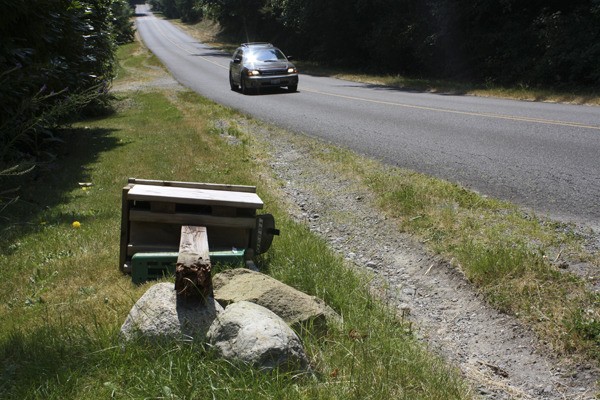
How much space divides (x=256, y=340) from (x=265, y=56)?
22.2m

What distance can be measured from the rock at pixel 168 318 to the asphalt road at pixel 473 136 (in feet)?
14.1

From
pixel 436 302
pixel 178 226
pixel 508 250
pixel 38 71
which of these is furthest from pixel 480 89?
pixel 178 226

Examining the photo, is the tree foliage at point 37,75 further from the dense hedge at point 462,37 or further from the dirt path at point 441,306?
the dense hedge at point 462,37

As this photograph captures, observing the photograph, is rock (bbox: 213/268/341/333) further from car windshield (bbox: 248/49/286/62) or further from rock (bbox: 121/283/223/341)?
car windshield (bbox: 248/49/286/62)

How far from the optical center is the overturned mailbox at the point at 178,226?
4895mm

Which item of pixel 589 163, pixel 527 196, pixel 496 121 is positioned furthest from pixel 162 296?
pixel 496 121

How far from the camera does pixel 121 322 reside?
13.5 feet

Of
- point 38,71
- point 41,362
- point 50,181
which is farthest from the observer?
point 38,71

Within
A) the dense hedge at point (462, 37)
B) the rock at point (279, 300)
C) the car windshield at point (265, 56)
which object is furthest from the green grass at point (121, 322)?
the dense hedge at point (462, 37)

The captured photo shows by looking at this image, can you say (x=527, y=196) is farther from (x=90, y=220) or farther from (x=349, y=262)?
(x=90, y=220)

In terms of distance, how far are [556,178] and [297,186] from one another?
134 inches

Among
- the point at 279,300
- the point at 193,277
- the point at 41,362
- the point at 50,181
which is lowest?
the point at 50,181

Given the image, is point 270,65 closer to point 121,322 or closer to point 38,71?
point 38,71

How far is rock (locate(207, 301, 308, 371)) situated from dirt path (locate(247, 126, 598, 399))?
1.34 meters
